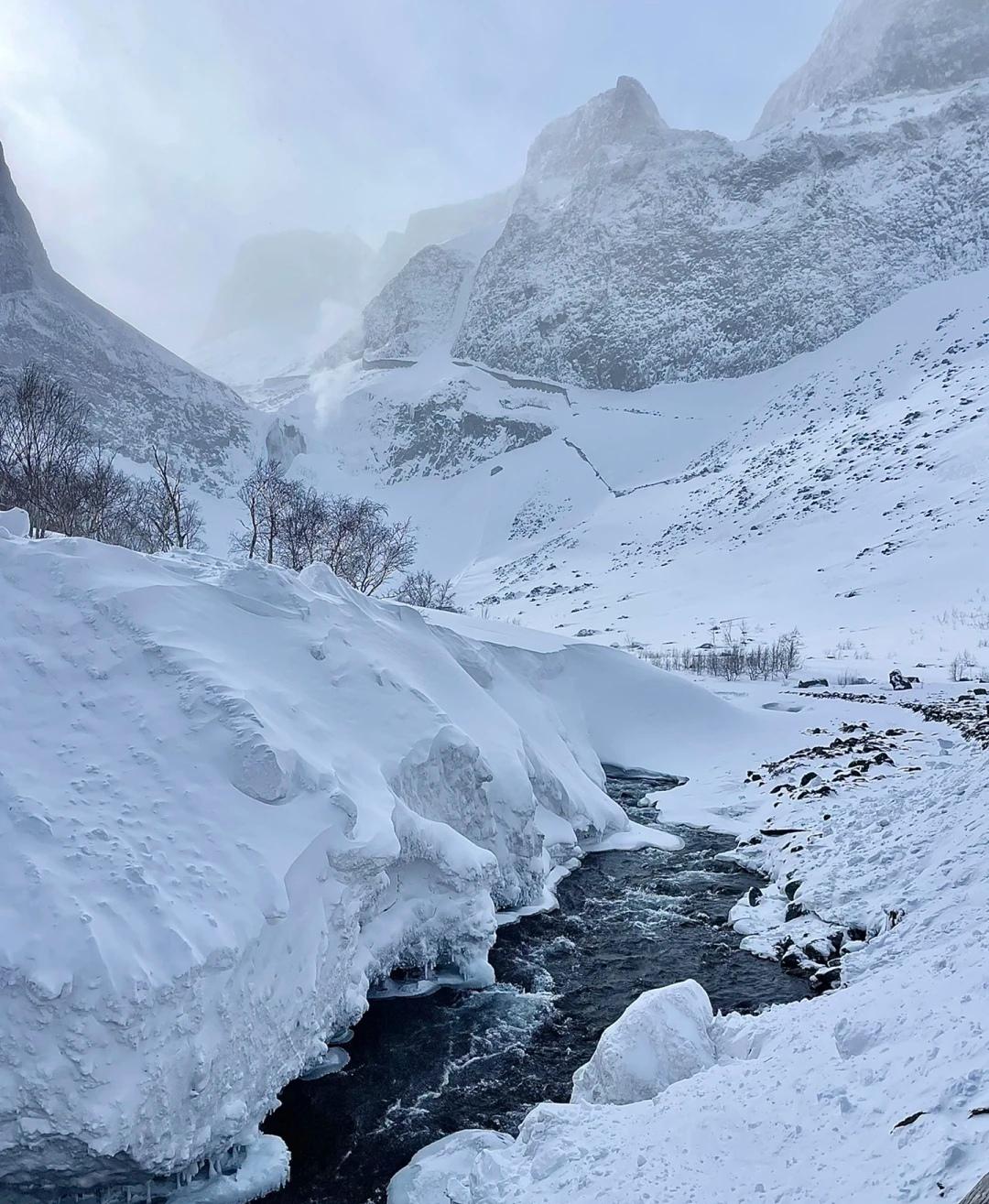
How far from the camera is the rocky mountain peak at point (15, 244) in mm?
89062

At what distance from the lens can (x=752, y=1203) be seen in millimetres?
4984

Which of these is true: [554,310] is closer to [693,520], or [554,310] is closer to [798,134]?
[798,134]

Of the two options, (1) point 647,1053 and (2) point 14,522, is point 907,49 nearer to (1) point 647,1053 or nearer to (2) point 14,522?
(2) point 14,522

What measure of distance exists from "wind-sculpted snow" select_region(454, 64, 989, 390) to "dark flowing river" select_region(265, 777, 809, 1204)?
333ft

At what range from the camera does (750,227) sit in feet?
356

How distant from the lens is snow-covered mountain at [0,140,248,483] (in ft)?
280

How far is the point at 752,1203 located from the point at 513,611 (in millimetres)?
54981

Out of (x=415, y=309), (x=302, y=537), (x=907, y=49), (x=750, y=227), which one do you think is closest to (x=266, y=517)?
(x=302, y=537)

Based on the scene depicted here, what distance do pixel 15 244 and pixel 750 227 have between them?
95633 mm

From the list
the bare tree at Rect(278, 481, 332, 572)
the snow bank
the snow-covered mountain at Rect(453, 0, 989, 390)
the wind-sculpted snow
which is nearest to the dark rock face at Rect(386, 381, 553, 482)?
the wind-sculpted snow

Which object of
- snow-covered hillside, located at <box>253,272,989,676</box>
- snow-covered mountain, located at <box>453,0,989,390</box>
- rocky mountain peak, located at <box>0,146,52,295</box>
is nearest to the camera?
snow-covered hillside, located at <box>253,272,989,676</box>

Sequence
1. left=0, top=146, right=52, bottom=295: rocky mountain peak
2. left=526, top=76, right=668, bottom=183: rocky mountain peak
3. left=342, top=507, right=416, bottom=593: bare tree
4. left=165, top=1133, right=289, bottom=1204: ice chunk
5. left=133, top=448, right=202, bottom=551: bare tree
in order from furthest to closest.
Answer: left=526, top=76, right=668, bottom=183: rocky mountain peak
left=0, top=146, right=52, bottom=295: rocky mountain peak
left=342, top=507, right=416, bottom=593: bare tree
left=133, top=448, right=202, bottom=551: bare tree
left=165, top=1133, right=289, bottom=1204: ice chunk

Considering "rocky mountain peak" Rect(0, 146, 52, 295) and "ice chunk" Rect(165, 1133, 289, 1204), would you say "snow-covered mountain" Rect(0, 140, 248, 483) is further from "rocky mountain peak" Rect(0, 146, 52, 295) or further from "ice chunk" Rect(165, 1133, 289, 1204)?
"ice chunk" Rect(165, 1133, 289, 1204)

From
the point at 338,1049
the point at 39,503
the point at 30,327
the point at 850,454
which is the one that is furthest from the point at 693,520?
the point at 30,327
